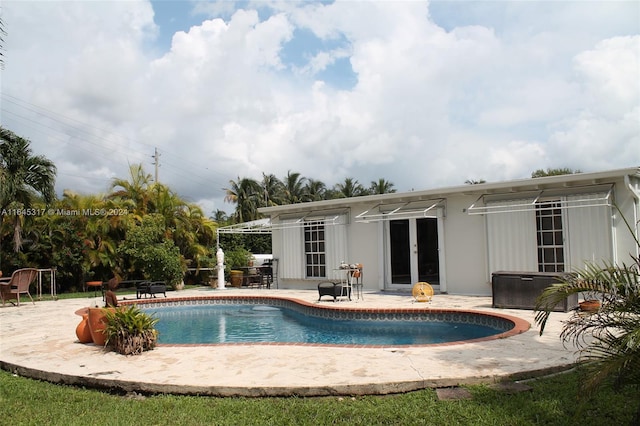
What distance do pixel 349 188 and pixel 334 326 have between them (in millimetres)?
35766

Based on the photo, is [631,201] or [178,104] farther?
[178,104]

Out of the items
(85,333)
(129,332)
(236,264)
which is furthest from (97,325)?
(236,264)

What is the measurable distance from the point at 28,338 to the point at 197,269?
11.9 metres

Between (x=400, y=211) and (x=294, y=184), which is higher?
(x=294, y=184)

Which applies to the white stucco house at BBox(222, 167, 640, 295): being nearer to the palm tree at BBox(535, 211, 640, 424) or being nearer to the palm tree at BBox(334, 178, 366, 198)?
the palm tree at BBox(535, 211, 640, 424)

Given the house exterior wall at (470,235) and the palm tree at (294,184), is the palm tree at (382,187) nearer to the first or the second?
the palm tree at (294,184)

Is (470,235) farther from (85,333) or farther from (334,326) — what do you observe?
(85,333)

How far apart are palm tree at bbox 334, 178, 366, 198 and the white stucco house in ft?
89.5

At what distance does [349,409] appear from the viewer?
4.41 metres

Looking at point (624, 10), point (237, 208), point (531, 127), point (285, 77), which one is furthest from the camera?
point (237, 208)

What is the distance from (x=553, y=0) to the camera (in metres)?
11.0

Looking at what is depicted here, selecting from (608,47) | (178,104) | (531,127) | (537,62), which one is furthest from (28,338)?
(531,127)

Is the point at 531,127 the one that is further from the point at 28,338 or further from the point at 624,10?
the point at 28,338

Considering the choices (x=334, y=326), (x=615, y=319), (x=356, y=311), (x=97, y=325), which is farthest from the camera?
(x=356, y=311)
